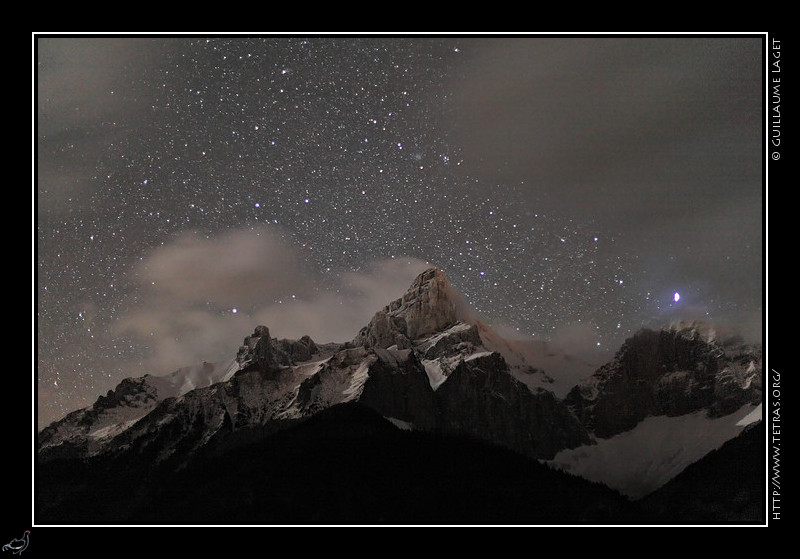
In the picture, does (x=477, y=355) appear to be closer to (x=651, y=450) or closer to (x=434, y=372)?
(x=434, y=372)

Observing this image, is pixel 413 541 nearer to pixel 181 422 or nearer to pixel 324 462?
pixel 324 462

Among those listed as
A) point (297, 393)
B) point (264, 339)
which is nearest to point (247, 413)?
point (297, 393)

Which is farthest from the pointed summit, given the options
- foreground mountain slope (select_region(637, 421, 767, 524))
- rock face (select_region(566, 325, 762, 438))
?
foreground mountain slope (select_region(637, 421, 767, 524))

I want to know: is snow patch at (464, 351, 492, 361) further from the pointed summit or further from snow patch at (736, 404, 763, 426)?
snow patch at (736, 404, 763, 426)

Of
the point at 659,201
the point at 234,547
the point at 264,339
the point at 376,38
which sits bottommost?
the point at 234,547
